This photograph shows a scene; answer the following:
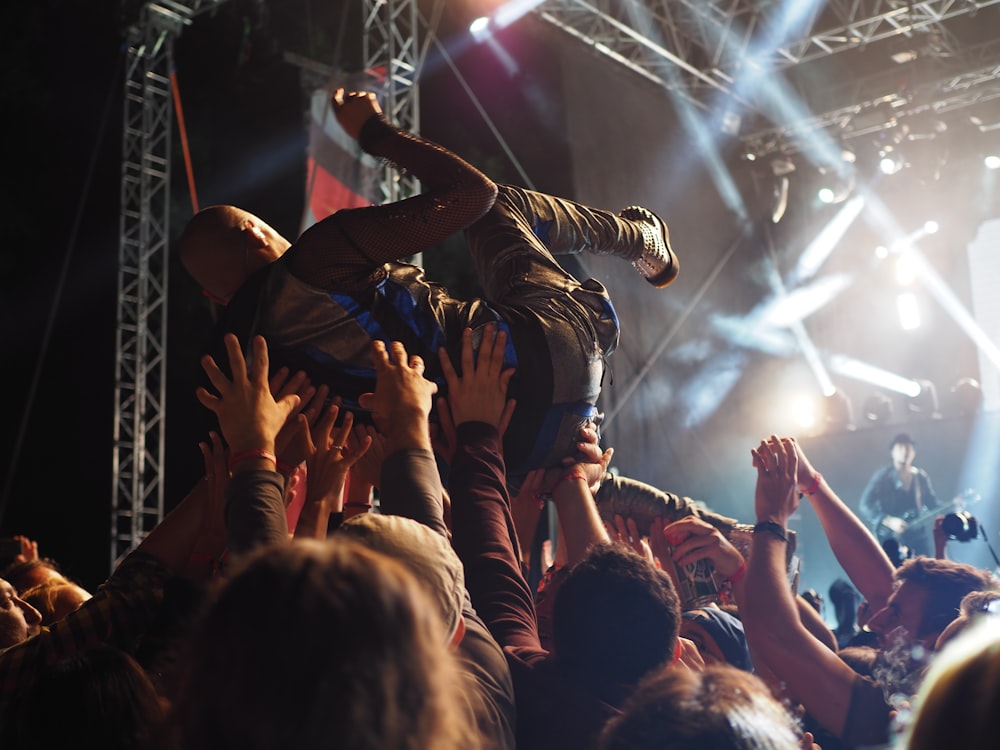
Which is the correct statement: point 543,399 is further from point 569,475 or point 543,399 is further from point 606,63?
point 606,63

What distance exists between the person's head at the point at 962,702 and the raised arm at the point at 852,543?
→ 1.54m

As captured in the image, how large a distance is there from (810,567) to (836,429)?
5.08ft

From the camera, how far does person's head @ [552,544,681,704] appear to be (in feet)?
5.12

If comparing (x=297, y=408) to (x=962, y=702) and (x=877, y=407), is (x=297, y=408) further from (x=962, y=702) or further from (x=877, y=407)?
(x=877, y=407)

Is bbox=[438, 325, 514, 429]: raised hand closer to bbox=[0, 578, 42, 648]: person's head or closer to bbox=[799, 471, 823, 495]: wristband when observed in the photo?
bbox=[799, 471, 823, 495]: wristband

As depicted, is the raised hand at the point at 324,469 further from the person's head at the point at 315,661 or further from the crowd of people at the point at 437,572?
the person's head at the point at 315,661

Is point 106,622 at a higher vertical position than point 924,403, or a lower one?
lower

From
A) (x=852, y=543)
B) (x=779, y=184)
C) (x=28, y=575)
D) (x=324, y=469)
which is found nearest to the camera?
(x=324, y=469)

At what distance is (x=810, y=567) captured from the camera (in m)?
10.6

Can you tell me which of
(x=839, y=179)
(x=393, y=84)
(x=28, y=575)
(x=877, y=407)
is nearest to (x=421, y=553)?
(x=28, y=575)

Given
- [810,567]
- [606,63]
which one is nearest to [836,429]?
[810,567]

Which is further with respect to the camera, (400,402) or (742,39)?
(742,39)

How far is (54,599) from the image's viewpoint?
106 inches

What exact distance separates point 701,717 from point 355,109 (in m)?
1.47
